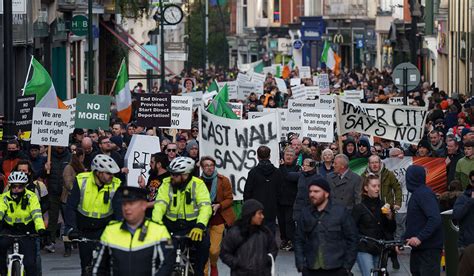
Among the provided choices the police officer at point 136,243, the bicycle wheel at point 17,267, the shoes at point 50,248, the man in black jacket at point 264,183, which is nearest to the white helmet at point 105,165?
the bicycle wheel at point 17,267

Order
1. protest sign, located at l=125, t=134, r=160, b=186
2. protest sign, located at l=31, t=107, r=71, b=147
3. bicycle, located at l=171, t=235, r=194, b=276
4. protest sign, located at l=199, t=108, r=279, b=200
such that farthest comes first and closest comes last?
protest sign, located at l=31, t=107, r=71, b=147, protest sign, located at l=199, t=108, r=279, b=200, protest sign, located at l=125, t=134, r=160, b=186, bicycle, located at l=171, t=235, r=194, b=276

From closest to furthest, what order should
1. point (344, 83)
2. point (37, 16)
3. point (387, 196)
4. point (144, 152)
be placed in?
point (387, 196)
point (144, 152)
point (37, 16)
point (344, 83)

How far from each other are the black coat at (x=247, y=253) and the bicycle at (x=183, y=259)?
1064 millimetres

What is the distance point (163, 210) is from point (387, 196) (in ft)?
15.0

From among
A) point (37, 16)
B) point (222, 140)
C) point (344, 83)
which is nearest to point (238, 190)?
point (222, 140)

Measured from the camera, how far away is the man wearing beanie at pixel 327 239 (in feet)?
41.5

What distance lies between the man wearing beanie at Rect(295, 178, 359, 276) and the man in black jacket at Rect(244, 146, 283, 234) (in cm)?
568

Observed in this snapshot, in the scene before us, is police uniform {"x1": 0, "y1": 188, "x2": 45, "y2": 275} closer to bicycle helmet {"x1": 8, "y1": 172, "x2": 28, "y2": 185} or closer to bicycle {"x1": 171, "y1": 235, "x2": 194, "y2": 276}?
bicycle helmet {"x1": 8, "y1": 172, "x2": 28, "y2": 185}

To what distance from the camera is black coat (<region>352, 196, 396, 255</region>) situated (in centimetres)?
1477

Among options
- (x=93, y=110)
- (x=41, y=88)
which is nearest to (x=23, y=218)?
(x=41, y=88)

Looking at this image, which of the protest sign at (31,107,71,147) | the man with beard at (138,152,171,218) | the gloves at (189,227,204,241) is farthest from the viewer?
the protest sign at (31,107,71,147)

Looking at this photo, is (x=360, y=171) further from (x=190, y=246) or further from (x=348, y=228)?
(x=348, y=228)

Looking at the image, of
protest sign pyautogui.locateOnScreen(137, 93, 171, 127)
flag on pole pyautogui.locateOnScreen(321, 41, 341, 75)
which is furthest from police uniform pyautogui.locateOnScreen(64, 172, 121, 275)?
flag on pole pyautogui.locateOnScreen(321, 41, 341, 75)

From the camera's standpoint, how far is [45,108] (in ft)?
68.6
